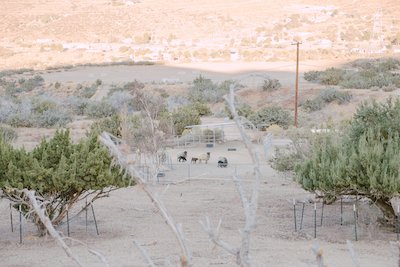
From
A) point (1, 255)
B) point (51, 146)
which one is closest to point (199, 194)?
point (51, 146)

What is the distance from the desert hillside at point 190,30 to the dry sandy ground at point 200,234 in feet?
175

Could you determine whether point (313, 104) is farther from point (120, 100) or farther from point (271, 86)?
point (120, 100)

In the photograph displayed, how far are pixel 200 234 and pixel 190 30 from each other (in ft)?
277

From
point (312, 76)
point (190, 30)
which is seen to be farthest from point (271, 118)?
point (190, 30)

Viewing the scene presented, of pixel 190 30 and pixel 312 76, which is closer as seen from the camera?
pixel 312 76

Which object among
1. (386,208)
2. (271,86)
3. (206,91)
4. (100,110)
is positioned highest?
(386,208)

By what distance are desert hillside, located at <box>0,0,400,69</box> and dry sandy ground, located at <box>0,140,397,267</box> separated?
2105 inches

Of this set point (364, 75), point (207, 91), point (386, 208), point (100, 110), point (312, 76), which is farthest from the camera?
point (312, 76)

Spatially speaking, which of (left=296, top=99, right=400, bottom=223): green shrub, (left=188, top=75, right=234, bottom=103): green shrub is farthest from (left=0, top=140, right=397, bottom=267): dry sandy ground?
(left=188, top=75, right=234, bottom=103): green shrub

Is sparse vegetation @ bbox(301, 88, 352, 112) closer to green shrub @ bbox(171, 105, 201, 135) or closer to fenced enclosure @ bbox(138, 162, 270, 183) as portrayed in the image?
green shrub @ bbox(171, 105, 201, 135)

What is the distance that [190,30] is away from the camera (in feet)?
326

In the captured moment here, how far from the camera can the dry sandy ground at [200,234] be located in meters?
13.8

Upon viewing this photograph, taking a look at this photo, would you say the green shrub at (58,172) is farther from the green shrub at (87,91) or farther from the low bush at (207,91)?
the green shrub at (87,91)

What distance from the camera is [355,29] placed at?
9044 centimetres
